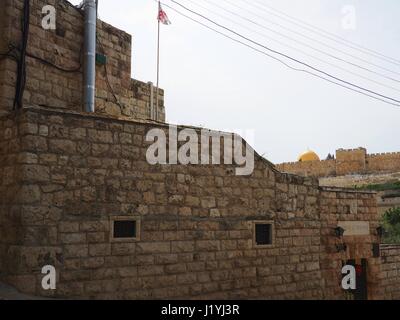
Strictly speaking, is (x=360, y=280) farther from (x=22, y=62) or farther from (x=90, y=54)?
(x=22, y=62)

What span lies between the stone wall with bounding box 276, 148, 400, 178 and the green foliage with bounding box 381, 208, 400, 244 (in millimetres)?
12924

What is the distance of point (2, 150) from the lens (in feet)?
23.1

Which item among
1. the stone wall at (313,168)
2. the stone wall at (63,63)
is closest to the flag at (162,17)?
the stone wall at (63,63)

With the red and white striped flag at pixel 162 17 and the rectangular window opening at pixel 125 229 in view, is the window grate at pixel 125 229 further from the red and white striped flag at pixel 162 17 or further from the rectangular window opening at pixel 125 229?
the red and white striped flag at pixel 162 17

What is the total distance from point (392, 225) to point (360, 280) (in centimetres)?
1324

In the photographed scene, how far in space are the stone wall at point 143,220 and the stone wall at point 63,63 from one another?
1930mm

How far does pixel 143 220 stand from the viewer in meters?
7.45

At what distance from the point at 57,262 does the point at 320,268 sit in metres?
6.21

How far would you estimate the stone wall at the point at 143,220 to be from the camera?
6.53m

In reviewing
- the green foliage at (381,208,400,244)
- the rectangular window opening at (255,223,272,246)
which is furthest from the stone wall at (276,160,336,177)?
the rectangular window opening at (255,223,272,246)

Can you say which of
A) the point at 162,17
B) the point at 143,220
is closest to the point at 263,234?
the point at 143,220

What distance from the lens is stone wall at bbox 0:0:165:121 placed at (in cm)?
809

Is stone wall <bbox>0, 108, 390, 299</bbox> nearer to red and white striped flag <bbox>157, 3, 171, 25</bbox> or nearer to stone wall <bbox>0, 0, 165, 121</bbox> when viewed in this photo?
stone wall <bbox>0, 0, 165, 121</bbox>
